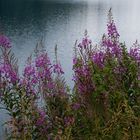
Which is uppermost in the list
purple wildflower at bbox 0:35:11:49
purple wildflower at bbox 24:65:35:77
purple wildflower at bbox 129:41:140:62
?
purple wildflower at bbox 0:35:11:49

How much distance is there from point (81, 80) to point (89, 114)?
0.72m

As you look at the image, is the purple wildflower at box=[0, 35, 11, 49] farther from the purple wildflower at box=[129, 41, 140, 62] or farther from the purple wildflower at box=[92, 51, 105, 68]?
the purple wildflower at box=[129, 41, 140, 62]

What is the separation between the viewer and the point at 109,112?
5613 mm

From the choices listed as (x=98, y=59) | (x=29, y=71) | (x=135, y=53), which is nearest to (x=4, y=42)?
(x=29, y=71)

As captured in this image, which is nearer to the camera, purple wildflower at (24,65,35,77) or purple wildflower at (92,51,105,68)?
purple wildflower at (24,65,35,77)

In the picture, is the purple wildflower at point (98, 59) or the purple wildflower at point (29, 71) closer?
the purple wildflower at point (29, 71)

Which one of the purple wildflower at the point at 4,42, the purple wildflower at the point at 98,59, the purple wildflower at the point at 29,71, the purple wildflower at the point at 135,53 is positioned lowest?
the purple wildflower at the point at 29,71

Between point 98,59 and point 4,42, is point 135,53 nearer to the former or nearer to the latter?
point 98,59

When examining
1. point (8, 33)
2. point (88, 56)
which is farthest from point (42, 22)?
point (88, 56)

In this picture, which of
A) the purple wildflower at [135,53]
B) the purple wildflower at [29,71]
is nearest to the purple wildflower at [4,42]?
the purple wildflower at [29,71]

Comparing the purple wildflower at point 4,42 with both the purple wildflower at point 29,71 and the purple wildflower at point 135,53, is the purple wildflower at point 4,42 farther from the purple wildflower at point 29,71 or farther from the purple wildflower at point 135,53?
the purple wildflower at point 135,53

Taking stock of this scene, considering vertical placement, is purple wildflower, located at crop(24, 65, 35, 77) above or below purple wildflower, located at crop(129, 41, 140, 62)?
below

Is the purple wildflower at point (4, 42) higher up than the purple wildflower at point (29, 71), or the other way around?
the purple wildflower at point (4, 42)

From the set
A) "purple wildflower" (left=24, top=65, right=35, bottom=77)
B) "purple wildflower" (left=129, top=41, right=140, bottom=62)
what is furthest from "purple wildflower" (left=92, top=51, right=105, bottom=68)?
"purple wildflower" (left=24, top=65, right=35, bottom=77)
